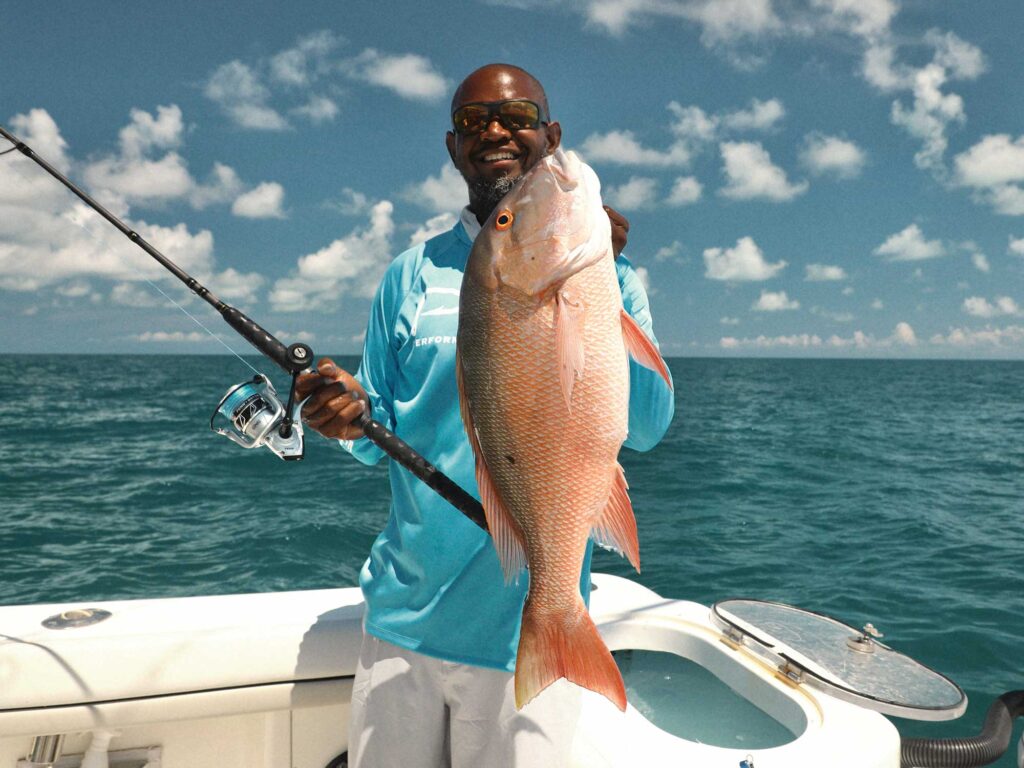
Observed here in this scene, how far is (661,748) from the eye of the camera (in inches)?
97.6

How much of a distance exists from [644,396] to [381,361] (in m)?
0.83

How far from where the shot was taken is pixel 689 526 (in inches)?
497

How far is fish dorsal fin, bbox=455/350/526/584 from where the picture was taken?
1694mm

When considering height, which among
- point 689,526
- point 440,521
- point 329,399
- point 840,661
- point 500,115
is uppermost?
point 500,115

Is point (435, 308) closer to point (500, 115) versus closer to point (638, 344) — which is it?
point (500, 115)

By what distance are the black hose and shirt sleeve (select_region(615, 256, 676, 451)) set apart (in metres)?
1.73

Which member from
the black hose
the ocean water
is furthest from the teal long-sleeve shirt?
the ocean water

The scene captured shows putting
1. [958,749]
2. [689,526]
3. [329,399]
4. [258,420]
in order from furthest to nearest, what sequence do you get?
[689,526], [958,749], [258,420], [329,399]

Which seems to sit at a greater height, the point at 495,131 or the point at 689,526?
the point at 495,131

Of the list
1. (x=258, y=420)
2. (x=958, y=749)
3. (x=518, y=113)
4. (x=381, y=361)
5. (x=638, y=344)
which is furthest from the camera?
(x=958, y=749)

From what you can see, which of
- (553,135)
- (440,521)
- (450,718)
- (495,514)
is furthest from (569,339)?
(450,718)

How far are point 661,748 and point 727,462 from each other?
63.4 ft

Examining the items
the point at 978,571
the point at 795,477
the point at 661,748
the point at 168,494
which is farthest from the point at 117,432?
the point at 661,748

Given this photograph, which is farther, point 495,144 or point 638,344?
point 495,144
